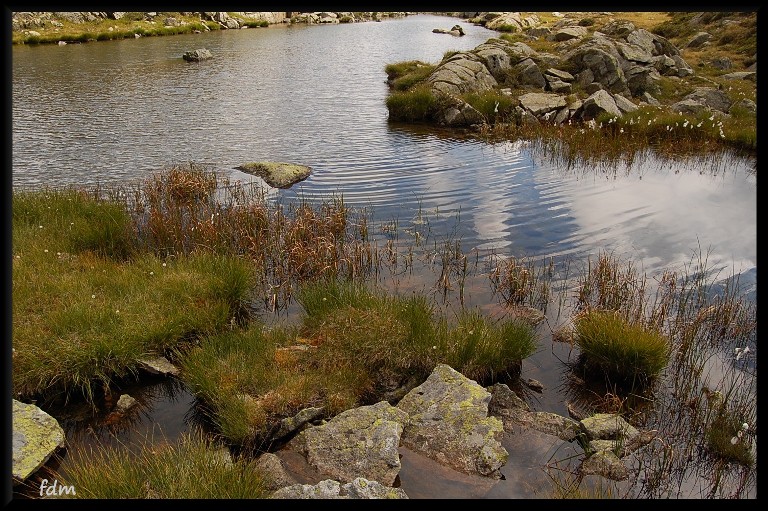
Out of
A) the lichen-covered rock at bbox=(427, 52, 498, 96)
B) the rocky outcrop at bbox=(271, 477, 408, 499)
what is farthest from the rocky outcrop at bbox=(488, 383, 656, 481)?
the lichen-covered rock at bbox=(427, 52, 498, 96)

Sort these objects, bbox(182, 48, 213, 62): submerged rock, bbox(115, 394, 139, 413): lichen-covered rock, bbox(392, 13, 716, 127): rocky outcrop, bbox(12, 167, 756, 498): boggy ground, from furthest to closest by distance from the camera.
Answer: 1. bbox(182, 48, 213, 62): submerged rock
2. bbox(392, 13, 716, 127): rocky outcrop
3. bbox(115, 394, 139, 413): lichen-covered rock
4. bbox(12, 167, 756, 498): boggy ground

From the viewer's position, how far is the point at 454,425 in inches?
300

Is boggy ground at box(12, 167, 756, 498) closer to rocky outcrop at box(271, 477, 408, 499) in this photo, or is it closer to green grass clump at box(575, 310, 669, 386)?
green grass clump at box(575, 310, 669, 386)

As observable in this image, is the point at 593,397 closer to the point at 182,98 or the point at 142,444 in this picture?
the point at 142,444

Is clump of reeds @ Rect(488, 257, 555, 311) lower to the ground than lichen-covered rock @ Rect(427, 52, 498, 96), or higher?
lower

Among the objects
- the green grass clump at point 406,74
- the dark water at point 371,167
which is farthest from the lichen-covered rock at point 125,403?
the green grass clump at point 406,74

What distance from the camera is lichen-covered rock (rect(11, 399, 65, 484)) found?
664 cm

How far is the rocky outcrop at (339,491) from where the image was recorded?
5.92 m

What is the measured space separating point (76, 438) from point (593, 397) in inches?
294

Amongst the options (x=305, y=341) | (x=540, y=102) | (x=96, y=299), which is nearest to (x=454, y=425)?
(x=305, y=341)

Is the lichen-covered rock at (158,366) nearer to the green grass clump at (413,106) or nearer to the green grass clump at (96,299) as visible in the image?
the green grass clump at (96,299)

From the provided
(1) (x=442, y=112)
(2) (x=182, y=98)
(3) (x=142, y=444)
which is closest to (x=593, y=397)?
(3) (x=142, y=444)

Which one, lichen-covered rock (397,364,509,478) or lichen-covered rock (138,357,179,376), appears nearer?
lichen-covered rock (397,364,509,478)

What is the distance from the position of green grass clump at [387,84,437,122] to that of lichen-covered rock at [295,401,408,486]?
24.5m
